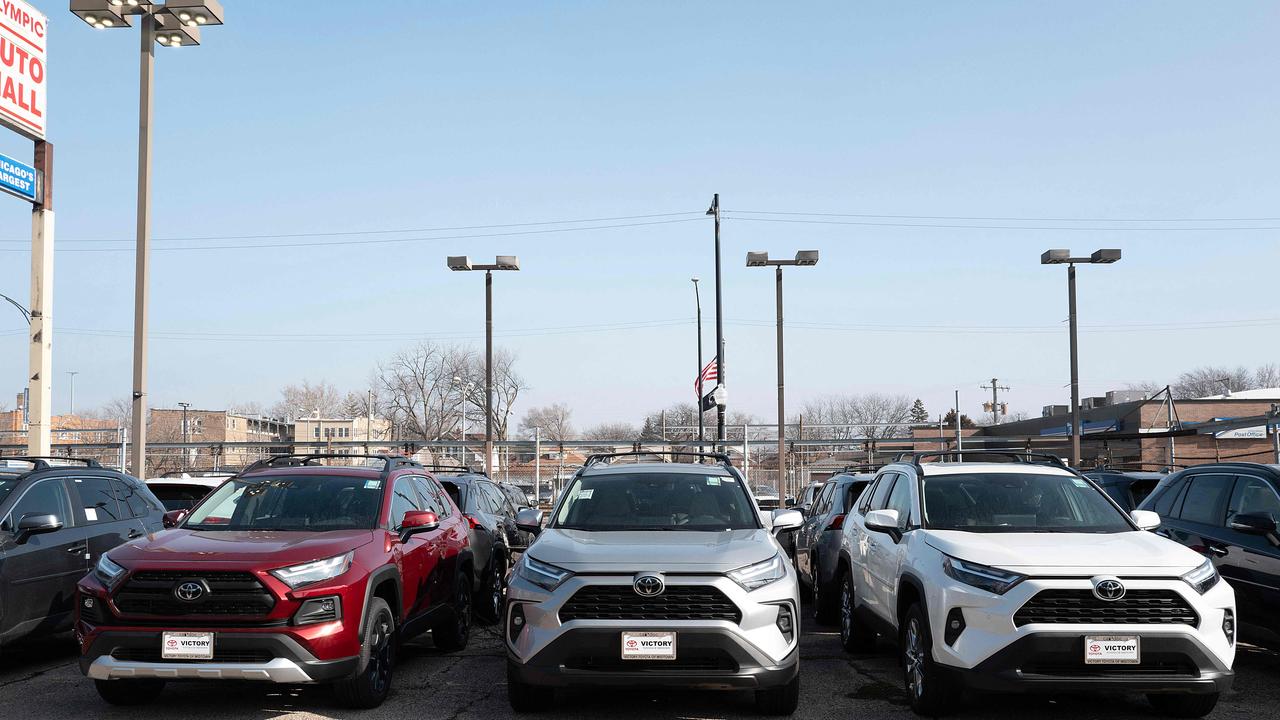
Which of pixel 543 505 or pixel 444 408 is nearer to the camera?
pixel 543 505

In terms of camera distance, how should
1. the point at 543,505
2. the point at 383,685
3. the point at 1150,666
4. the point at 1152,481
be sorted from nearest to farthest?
the point at 1150,666
the point at 383,685
the point at 1152,481
the point at 543,505

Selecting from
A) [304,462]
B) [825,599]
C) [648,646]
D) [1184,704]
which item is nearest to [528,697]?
[648,646]

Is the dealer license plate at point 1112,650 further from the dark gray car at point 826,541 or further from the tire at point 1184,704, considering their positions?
the dark gray car at point 826,541

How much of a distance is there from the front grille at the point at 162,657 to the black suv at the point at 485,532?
4.01 meters

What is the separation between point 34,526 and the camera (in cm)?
827

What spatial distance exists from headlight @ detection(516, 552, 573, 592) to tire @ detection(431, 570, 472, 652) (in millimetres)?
2678

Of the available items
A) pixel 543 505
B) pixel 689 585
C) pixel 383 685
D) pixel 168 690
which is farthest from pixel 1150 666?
pixel 543 505

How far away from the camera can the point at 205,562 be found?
6.91 meters

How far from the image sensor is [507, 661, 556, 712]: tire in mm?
7062

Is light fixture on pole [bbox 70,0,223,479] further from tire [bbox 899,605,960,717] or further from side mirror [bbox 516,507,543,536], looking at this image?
tire [bbox 899,605,960,717]

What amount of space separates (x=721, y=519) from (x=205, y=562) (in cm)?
368

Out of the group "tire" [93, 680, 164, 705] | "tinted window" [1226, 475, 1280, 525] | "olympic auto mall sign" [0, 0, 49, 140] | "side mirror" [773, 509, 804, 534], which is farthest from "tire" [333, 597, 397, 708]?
"olympic auto mall sign" [0, 0, 49, 140]

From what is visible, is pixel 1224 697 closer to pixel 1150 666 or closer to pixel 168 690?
pixel 1150 666

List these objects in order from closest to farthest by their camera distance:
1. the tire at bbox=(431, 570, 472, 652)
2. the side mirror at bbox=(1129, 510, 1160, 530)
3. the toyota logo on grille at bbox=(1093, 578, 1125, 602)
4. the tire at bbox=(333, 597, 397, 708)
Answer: the toyota logo on grille at bbox=(1093, 578, 1125, 602), the tire at bbox=(333, 597, 397, 708), the side mirror at bbox=(1129, 510, 1160, 530), the tire at bbox=(431, 570, 472, 652)
